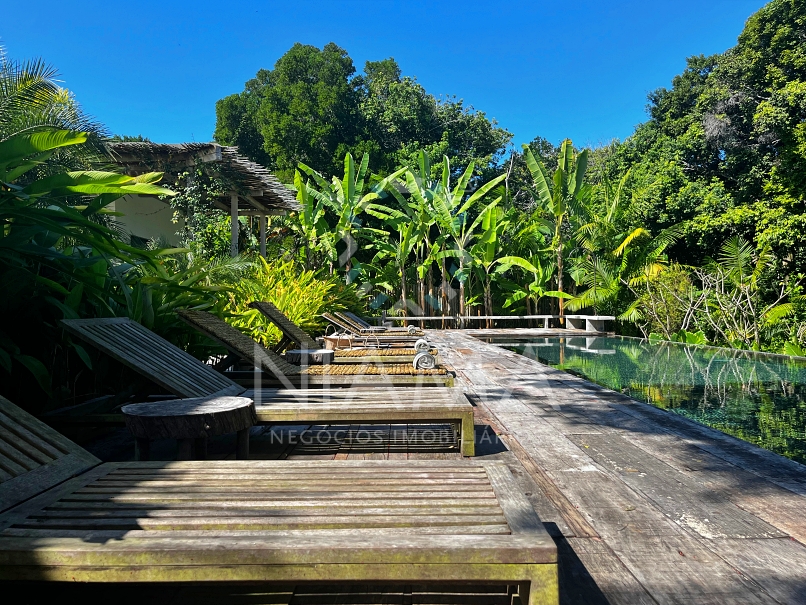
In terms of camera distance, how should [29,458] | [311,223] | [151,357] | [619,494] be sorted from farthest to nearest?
[311,223]
[151,357]
[619,494]
[29,458]

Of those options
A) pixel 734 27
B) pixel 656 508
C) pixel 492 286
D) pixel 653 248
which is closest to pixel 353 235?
pixel 492 286

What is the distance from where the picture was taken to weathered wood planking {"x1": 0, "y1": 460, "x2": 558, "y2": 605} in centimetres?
118

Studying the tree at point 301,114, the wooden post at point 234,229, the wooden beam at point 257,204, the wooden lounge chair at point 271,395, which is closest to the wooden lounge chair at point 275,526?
the wooden lounge chair at point 271,395

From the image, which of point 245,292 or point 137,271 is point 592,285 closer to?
point 245,292

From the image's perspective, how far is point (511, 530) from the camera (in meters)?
1.27

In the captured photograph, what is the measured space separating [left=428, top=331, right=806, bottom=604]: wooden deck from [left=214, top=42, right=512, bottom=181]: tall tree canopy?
59.3 ft

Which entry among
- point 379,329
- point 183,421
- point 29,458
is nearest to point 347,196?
point 379,329

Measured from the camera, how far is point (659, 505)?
2141mm

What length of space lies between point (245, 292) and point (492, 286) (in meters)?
10.7

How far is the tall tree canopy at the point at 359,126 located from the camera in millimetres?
22266

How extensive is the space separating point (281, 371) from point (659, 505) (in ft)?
7.49

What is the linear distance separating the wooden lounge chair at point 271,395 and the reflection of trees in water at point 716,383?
2.13m

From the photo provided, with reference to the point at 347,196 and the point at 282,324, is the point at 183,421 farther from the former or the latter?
the point at 347,196

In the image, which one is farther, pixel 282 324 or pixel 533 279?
pixel 533 279
